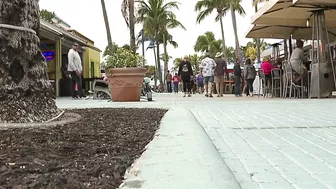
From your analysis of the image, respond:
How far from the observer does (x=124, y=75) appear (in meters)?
12.0

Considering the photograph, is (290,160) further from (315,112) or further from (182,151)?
(315,112)

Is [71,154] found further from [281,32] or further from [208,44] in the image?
[208,44]

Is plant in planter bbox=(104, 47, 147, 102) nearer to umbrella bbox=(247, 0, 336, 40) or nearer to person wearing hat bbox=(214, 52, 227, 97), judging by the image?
umbrella bbox=(247, 0, 336, 40)

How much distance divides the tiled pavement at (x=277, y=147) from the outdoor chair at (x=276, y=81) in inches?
300

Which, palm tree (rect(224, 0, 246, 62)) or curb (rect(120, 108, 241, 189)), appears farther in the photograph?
palm tree (rect(224, 0, 246, 62))

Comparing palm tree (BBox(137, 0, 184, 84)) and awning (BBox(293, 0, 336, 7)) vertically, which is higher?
palm tree (BBox(137, 0, 184, 84))

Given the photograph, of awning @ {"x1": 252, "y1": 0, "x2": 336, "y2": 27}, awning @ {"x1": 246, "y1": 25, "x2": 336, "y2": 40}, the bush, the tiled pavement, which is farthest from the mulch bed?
awning @ {"x1": 246, "y1": 25, "x2": 336, "y2": 40}

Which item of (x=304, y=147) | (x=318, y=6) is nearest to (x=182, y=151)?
(x=304, y=147)

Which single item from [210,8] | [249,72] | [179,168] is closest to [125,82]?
[249,72]

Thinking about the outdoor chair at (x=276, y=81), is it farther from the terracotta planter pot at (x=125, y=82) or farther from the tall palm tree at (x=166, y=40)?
the tall palm tree at (x=166, y=40)

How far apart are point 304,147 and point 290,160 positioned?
0.72 m

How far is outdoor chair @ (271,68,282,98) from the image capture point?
1538 cm

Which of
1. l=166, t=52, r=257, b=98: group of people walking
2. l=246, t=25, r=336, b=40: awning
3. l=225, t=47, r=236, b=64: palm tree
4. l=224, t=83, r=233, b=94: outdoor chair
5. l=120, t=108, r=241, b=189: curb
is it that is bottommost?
l=120, t=108, r=241, b=189: curb

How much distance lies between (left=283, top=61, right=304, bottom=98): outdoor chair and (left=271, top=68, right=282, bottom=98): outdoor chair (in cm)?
74
